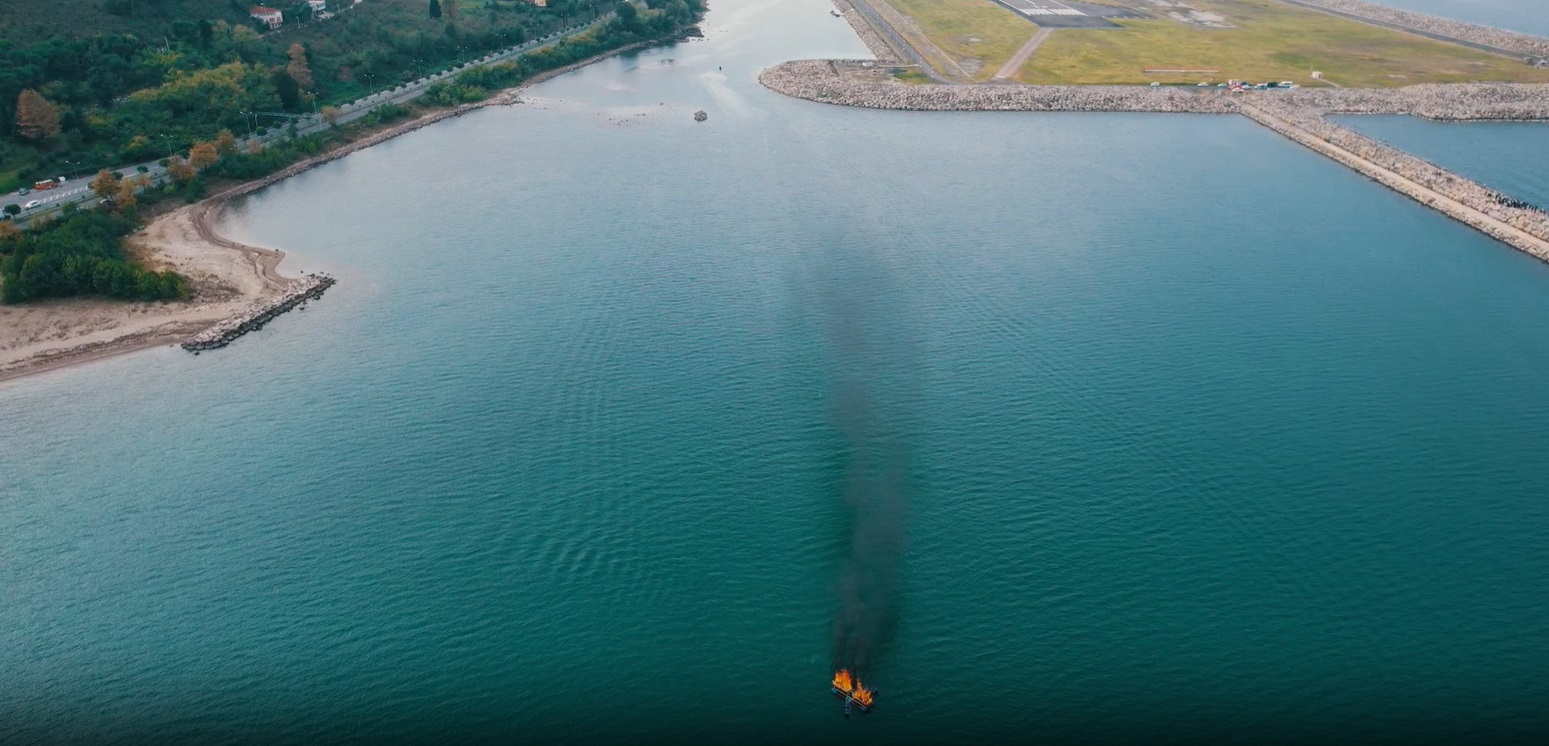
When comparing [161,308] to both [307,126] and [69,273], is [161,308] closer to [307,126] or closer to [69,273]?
[69,273]

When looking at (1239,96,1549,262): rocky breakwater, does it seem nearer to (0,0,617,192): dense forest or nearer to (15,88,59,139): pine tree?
(0,0,617,192): dense forest

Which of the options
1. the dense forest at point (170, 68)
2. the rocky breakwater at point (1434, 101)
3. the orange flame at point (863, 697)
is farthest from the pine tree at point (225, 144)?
the rocky breakwater at point (1434, 101)

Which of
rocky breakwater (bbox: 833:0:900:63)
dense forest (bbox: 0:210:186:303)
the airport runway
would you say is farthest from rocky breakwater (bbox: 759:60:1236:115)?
dense forest (bbox: 0:210:186:303)

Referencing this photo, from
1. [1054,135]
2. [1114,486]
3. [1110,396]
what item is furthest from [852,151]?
[1114,486]

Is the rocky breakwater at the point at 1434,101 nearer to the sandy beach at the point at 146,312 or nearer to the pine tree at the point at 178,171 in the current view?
the sandy beach at the point at 146,312

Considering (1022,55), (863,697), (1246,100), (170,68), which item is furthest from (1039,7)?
(863,697)

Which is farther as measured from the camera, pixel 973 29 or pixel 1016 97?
pixel 973 29
